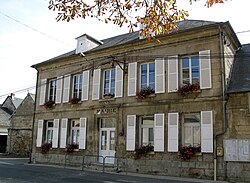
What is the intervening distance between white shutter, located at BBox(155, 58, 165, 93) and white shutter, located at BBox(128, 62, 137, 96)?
3.87 ft

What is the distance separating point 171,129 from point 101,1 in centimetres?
816

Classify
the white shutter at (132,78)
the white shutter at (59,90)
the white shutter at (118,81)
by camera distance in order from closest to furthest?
1. the white shutter at (132,78)
2. the white shutter at (118,81)
3. the white shutter at (59,90)

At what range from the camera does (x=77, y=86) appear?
16.3 metres

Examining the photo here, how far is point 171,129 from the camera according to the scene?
39.2ft

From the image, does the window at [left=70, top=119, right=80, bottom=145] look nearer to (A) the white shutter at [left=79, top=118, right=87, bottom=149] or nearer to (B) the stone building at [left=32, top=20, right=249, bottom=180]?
(B) the stone building at [left=32, top=20, right=249, bottom=180]

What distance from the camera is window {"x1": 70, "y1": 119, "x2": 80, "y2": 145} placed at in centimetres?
1562

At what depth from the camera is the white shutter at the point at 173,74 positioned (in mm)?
12320

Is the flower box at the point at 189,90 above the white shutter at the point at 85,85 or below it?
below

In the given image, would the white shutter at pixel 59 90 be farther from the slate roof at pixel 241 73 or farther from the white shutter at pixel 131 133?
the slate roof at pixel 241 73

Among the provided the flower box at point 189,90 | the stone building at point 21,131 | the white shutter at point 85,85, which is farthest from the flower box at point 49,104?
the flower box at point 189,90

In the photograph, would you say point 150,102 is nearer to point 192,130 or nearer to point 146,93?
point 146,93

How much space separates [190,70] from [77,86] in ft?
22.4

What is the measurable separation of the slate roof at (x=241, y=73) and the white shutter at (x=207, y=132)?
1.24 m

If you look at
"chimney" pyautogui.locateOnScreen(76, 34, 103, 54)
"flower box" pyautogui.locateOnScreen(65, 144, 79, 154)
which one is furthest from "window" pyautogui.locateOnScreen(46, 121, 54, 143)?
"chimney" pyautogui.locateOnScreen(76, 34, 103, 54)
